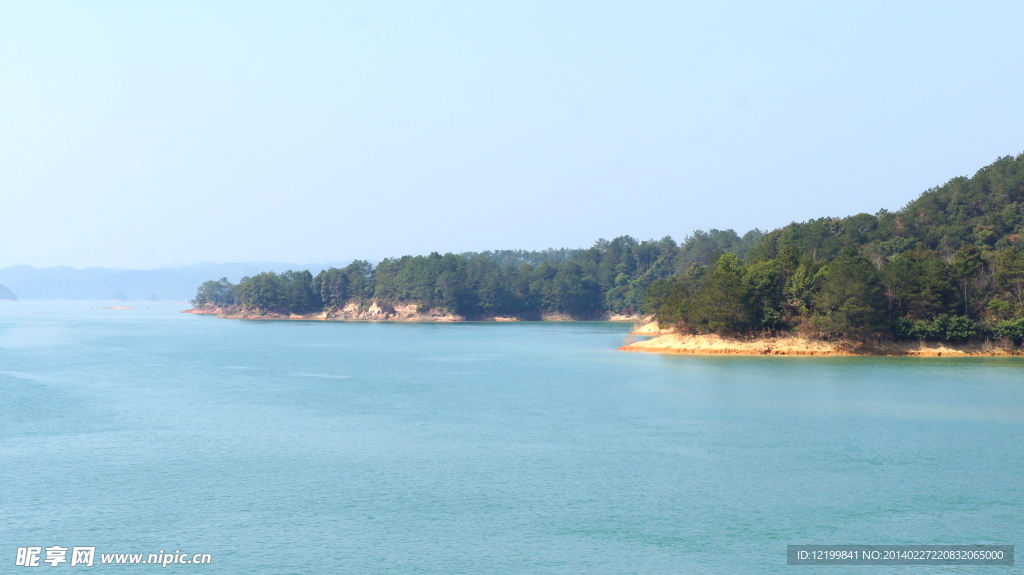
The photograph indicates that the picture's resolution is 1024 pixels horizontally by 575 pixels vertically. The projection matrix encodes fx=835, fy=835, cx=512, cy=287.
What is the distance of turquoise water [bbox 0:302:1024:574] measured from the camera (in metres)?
19.7

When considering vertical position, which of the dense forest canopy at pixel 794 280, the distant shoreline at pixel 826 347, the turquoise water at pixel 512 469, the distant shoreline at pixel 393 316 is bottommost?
the turquoise water at pixel 512 469

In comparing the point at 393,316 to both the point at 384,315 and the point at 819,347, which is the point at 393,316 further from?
the point at 819,347

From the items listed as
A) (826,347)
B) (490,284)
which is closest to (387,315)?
(490,284)

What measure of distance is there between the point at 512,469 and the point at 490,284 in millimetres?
142435

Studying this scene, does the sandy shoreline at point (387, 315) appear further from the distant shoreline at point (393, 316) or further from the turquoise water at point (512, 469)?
the turquoise water at point (512, 469)

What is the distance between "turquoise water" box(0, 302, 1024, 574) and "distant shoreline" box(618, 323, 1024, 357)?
10.4 m

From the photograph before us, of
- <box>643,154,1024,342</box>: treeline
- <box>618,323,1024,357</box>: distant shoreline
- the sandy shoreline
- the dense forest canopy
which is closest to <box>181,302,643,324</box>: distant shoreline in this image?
the sandy shoreline

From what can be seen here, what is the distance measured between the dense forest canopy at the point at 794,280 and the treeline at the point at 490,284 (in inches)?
11.7

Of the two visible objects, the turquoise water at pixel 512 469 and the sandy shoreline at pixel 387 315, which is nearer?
the turquoise water at pixel 512 469

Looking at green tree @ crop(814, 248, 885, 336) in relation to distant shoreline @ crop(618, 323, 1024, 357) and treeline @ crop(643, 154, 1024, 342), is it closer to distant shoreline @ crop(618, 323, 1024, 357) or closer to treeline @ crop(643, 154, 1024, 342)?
treeline @ crop(643, 154, 1024, 342)

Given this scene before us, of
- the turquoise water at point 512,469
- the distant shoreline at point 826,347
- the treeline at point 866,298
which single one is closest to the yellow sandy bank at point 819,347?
the distant shoreline at point 826,347

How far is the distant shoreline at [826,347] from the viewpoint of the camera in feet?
210

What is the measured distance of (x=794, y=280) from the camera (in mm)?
68875

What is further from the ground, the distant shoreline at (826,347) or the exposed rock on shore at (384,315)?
the exposed rock on shore at (384,315)
